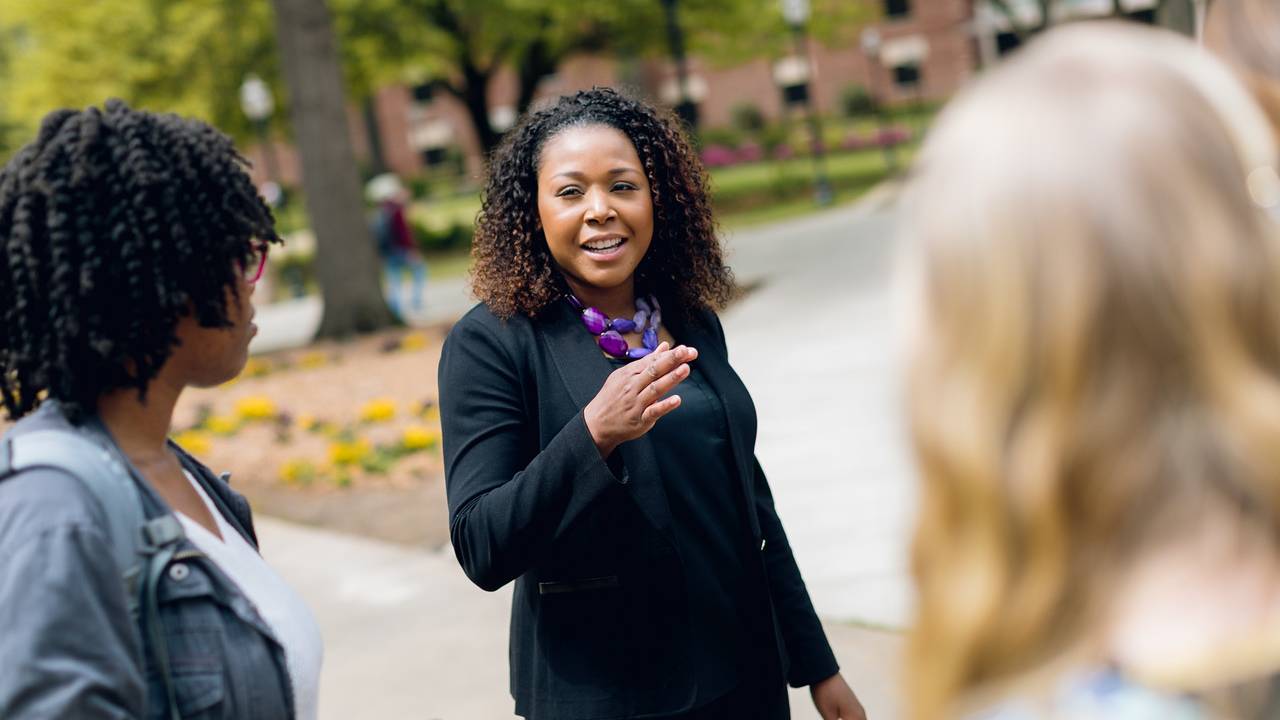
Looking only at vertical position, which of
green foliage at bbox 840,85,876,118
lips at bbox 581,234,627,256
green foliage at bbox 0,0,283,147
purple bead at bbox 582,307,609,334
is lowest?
green foliage at bbox 840,85,876,118

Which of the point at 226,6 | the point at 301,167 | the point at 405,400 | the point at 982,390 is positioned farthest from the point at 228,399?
the point at 226,6

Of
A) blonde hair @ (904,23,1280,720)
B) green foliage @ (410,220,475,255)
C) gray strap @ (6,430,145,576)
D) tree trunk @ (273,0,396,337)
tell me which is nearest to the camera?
blonde hair @ (904,23,1280,720)

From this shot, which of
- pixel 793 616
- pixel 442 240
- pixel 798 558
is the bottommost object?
pixel 442 240

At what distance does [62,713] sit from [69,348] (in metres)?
0.48

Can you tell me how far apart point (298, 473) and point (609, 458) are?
6670 millimetres

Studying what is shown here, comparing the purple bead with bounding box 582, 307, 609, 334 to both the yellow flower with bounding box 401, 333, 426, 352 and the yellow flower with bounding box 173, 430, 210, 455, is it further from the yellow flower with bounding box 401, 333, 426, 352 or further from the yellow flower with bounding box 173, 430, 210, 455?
the yellow flower with bounding box 401, 333, 426, 352

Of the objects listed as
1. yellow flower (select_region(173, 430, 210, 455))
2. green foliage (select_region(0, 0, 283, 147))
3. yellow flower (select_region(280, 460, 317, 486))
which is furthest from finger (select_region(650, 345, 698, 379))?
green foliage (select_region(0, 0, 283, 147))

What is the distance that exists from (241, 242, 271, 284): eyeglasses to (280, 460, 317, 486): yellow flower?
6.85 m

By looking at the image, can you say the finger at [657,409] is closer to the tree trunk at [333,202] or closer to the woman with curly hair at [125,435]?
the woman with curly hair at [125,435]

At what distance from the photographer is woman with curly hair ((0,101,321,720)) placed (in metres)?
1.55

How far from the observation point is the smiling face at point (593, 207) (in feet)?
8.68

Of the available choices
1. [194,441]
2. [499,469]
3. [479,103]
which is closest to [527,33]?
[479,103]

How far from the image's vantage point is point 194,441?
8.92 meters

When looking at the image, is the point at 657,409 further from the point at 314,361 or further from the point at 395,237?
the point at 395,237
